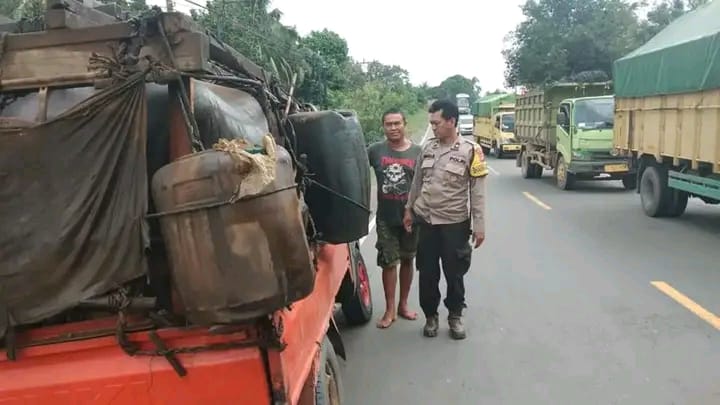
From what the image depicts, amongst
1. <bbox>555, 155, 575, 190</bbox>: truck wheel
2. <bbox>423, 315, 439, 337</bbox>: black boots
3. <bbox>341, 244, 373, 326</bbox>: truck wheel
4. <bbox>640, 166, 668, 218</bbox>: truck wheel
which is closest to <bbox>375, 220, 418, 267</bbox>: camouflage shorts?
<bbox>341, 244, 373, 326</bbox>: truck wheel

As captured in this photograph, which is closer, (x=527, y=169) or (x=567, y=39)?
(x=527, y=169)

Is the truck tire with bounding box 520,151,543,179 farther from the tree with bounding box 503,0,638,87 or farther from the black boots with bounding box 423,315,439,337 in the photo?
the tree with bounding box 503,0,638,87

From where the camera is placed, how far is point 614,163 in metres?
14.6

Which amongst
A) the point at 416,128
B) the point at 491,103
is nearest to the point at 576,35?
the point at 416,128

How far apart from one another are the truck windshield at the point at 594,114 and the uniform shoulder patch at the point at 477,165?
427 inches

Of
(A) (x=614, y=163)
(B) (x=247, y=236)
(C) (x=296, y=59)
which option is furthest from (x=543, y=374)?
(C) (x=296, y=59)

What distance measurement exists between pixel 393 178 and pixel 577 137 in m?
10.4

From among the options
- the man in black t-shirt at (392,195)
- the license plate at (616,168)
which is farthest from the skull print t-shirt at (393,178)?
the license plate at (616,168)

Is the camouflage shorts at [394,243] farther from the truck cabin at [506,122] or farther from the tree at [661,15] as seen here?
the tree at [661,15]

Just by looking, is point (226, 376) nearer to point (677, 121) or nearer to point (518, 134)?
point (677, 121)

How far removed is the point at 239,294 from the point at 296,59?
2340cm

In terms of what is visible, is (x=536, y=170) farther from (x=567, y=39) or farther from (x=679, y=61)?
(x=567, y=39)

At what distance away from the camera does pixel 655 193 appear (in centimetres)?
1098

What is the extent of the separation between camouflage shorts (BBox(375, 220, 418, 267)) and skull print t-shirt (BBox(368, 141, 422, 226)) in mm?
76
